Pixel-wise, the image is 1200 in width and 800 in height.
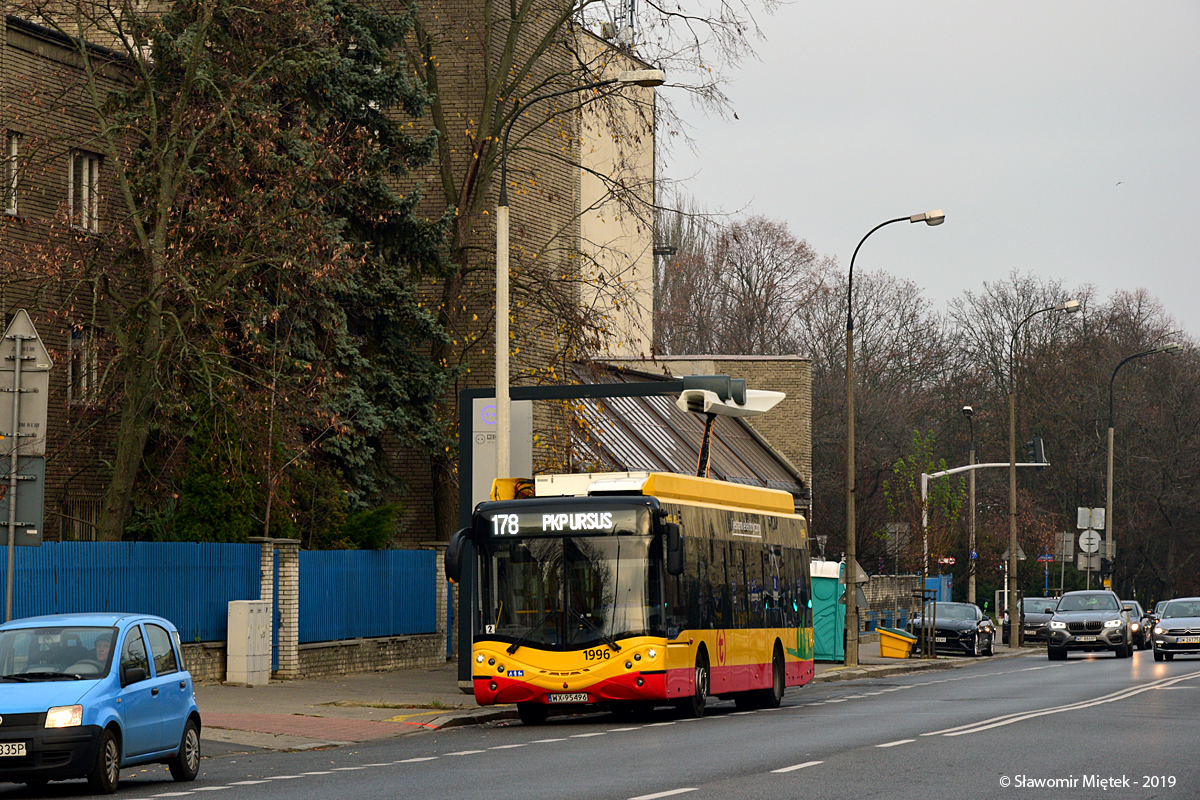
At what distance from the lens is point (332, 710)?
2331 centimetres

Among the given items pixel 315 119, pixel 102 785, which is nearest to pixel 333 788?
pixel 102 785

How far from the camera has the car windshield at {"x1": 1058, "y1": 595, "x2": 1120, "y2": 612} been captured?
4691cm

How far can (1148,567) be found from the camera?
89125 millimetres

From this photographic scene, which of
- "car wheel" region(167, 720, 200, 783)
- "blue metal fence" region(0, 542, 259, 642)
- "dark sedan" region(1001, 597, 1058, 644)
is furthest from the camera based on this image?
"dark sedan" region(1001, 597, 1058, 644)

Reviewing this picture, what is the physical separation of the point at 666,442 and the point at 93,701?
1384 inches

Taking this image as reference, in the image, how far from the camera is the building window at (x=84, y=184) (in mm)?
31281

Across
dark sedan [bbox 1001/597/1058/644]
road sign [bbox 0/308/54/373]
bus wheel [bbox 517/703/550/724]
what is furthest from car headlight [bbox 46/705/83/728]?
dark sedan [bbox 1001/597/1058/644]

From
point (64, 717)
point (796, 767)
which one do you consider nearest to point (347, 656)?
point (796, 767)

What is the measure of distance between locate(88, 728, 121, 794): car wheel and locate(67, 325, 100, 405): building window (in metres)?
13.3

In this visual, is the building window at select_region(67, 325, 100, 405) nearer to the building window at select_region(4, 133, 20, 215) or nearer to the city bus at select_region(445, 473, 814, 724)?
the building window at select_region(4, 133, 20, 215)

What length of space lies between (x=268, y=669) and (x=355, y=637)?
3948mm

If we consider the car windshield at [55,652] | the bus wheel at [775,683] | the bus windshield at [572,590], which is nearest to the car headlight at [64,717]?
the car windshield at [55,652]

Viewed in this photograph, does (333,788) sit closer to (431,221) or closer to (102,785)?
(102,785)

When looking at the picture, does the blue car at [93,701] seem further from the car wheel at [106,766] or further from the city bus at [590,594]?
the city bus at [590,594]
